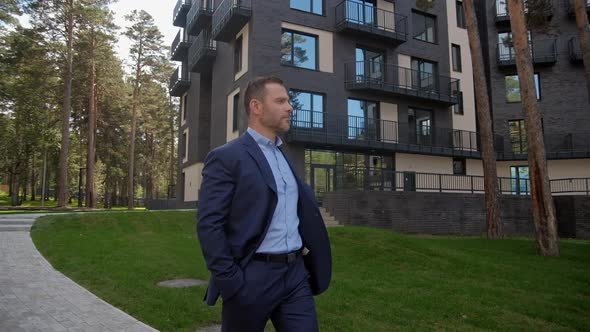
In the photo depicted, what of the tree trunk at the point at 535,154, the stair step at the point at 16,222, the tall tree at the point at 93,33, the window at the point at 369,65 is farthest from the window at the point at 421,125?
the tall tree at the point at 93,33

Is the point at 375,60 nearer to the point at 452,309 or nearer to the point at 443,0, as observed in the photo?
the point at 443,0

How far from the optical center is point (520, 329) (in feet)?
17.0

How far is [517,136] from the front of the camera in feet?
88.0

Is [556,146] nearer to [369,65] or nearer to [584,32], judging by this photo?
[369,65]

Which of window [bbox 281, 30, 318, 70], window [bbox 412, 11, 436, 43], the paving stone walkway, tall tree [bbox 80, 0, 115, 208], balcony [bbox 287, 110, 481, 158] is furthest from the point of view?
tall tree [bbox 80, 0, 115, 208]

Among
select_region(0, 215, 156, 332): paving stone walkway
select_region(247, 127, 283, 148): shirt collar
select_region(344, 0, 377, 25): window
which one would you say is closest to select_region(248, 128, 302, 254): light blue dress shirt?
select_region(247, 127, 283, 148): shirt collar

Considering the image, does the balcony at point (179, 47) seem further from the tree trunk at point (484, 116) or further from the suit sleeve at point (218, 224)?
the suit sleeve at point (218, 224)

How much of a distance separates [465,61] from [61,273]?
25.4 m

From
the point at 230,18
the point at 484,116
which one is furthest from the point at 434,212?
the point at 230,18

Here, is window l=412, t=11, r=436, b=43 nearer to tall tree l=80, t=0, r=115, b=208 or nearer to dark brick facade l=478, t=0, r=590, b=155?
dark brick facade l=478, t=0, r=590, b=155

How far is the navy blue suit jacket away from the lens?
2105 mm

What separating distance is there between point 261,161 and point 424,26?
2601cm

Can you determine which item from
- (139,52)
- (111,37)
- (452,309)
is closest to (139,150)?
(139,52)

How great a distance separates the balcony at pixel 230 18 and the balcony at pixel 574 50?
65.0ft
